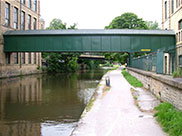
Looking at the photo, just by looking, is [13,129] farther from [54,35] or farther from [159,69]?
[54,35]

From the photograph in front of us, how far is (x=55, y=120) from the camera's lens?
7.73 metres

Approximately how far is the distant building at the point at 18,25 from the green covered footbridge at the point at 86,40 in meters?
2.05

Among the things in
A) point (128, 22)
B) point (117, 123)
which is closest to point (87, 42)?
point (128, 22)

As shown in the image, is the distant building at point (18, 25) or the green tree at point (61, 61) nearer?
the distant building at point (18, 25)

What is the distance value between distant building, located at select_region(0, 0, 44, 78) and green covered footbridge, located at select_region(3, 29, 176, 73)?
2051 millimetres

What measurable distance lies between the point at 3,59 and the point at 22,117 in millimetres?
24309

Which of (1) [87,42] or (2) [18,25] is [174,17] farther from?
(2) [18,25]

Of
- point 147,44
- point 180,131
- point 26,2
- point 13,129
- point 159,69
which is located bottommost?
point 13,129

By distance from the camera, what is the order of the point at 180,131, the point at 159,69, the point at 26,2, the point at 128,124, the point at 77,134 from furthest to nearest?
the point at 26,2 → the point at 159,69 → the point at 128,124 → the point at 77,134 → the point at 180,131

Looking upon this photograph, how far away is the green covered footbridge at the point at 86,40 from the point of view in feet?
98.5

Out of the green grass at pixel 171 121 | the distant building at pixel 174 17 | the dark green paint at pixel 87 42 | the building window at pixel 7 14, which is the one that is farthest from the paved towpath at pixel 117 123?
the building window at pixel 7 14

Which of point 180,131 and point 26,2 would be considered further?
point 26,2

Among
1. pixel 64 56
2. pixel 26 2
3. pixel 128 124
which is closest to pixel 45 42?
pixel 26 2

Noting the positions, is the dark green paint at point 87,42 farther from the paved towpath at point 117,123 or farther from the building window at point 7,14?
the paved towpath at point 117,123
